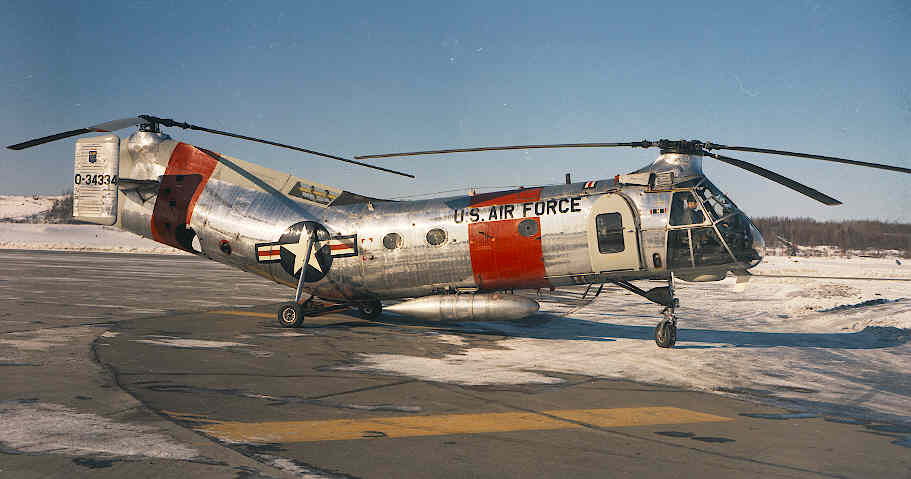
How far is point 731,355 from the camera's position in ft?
41.7

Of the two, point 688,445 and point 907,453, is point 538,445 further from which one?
point 907,453

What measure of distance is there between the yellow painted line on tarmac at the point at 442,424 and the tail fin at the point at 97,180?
11.9 meters

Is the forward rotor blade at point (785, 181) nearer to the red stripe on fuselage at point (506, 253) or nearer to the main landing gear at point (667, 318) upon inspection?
the main landing gear at point (667, 318)

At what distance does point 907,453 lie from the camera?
6.45m

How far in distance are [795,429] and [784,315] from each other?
575 inches

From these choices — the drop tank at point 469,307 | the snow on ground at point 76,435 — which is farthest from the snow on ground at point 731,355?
the snow on ground at point 76,435

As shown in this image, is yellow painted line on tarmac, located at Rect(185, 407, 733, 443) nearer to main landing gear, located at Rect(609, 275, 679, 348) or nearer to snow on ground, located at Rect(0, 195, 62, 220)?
main landing gear, located at Rect(609, 275, 679, 348)

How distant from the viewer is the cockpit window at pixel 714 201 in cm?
1263

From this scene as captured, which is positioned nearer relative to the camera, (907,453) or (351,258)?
(907,453)

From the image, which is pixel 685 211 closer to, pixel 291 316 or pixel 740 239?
pixel 740 239

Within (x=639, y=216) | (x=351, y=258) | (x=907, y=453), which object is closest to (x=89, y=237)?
(x=351, y=258)

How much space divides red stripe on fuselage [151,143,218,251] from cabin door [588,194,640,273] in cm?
1018

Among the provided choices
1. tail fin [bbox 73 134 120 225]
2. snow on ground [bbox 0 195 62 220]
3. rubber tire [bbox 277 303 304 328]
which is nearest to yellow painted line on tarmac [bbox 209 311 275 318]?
rubber tire [bbox 277 303 304 328]

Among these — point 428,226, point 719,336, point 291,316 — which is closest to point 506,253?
point 428,226
